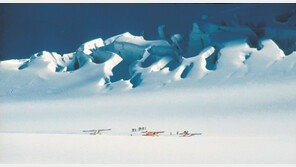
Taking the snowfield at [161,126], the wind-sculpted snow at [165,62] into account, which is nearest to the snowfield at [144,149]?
the snowfield at [161,126]

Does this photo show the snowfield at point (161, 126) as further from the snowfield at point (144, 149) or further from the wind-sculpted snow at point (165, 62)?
the wind-sculpted snow at point (165, 62)

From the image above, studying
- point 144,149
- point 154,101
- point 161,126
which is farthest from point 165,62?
point 144,149

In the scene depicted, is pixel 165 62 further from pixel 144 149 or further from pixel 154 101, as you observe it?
pixel 144 149

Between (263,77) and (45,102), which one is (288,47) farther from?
(45,102)

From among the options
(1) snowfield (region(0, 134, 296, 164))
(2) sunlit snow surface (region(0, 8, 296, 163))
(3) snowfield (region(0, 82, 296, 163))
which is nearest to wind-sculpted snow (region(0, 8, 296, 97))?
(2) sunlit snow surface (region(0, 8, 296, 163))

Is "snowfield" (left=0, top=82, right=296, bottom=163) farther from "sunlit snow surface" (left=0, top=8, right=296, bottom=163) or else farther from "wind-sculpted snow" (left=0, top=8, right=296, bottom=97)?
"wind-sculpted snow" (left=0, top=8, right=296, bottom=97)

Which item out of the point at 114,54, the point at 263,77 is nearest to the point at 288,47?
the point at 263,77
